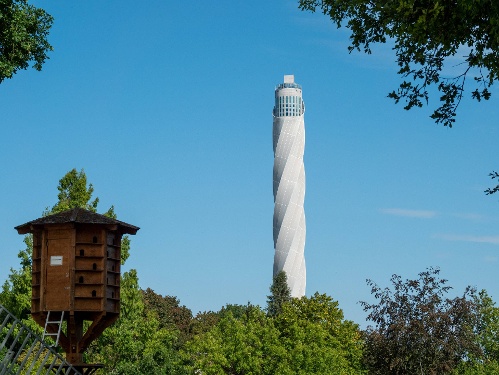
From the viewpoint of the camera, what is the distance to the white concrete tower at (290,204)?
476 ft

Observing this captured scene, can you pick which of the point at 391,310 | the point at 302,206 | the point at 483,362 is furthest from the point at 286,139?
the point at 391,310

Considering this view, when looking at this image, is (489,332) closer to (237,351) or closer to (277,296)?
(237,351)

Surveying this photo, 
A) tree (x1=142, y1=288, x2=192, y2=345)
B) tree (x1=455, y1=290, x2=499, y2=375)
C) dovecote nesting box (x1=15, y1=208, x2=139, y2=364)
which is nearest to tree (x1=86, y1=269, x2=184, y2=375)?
dovecote nesting box (x1=15, y1=208, x2=139, y2=364)

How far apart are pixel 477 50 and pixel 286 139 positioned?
438ft

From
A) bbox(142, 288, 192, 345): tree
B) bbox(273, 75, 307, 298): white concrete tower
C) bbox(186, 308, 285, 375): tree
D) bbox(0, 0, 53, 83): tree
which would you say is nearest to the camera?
bbox(0, 0, 53, 83): tree

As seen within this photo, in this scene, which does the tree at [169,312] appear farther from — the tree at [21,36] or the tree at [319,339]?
the tree at [21,36]

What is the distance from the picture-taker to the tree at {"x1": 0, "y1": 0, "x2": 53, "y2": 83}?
20.4 m

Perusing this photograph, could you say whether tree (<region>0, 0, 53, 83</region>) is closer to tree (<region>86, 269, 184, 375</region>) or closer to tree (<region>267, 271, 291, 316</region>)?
tree (<region>86, 269, 184, 375</region>)

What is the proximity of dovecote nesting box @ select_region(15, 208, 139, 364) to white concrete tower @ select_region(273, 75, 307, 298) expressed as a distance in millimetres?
116706

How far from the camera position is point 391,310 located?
1409 inches

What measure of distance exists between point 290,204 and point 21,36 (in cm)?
12515

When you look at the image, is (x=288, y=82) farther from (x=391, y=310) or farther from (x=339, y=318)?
(x=391, y=310)

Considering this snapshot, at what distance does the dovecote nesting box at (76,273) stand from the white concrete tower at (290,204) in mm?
116706

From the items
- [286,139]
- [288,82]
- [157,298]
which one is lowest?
[157,298]
